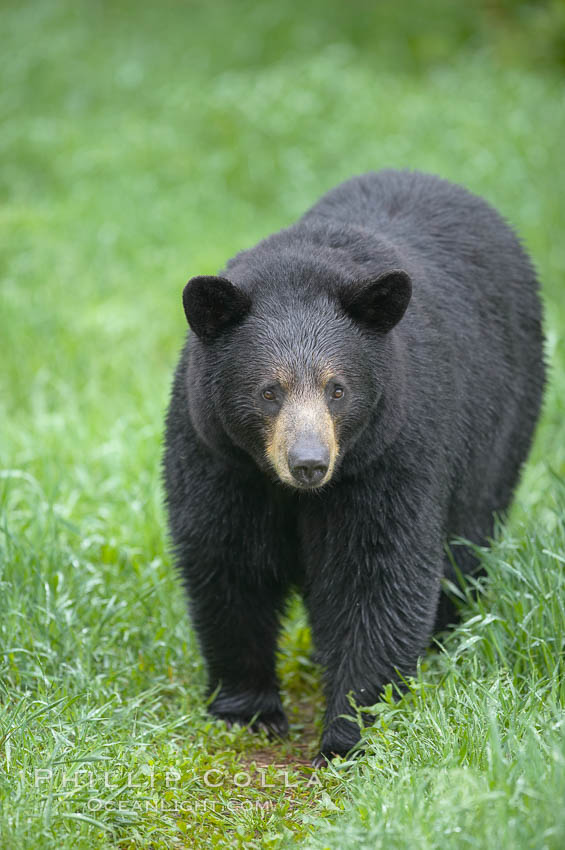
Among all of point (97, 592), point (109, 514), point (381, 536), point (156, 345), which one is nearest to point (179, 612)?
point (97, 592)

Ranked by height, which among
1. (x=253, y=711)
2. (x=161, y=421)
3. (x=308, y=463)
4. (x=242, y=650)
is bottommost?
(x=253, y=711)

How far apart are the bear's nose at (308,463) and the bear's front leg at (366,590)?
500 mm

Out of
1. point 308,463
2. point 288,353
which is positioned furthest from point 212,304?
point 308,463

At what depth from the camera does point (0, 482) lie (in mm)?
6172

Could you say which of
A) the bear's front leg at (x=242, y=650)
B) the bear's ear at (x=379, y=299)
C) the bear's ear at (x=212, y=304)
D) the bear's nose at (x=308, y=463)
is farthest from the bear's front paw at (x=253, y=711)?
the bear's ear at (x=379, y=299)

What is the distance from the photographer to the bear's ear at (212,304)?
379 centimetres

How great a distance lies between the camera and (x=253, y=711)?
471cm

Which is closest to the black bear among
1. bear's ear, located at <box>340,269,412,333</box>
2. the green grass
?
bear's ear, located at <box>340,269,412,333</box>

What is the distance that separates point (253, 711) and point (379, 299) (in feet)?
6.32

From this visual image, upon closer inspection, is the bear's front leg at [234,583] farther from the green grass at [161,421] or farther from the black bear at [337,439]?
the green grass at [161,421]

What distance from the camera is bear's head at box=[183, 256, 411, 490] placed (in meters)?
3.81

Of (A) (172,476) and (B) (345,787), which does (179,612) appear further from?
(B) (345,787)

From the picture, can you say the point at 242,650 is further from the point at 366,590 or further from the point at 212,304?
the point at 212,304

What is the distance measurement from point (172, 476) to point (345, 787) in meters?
1.44
